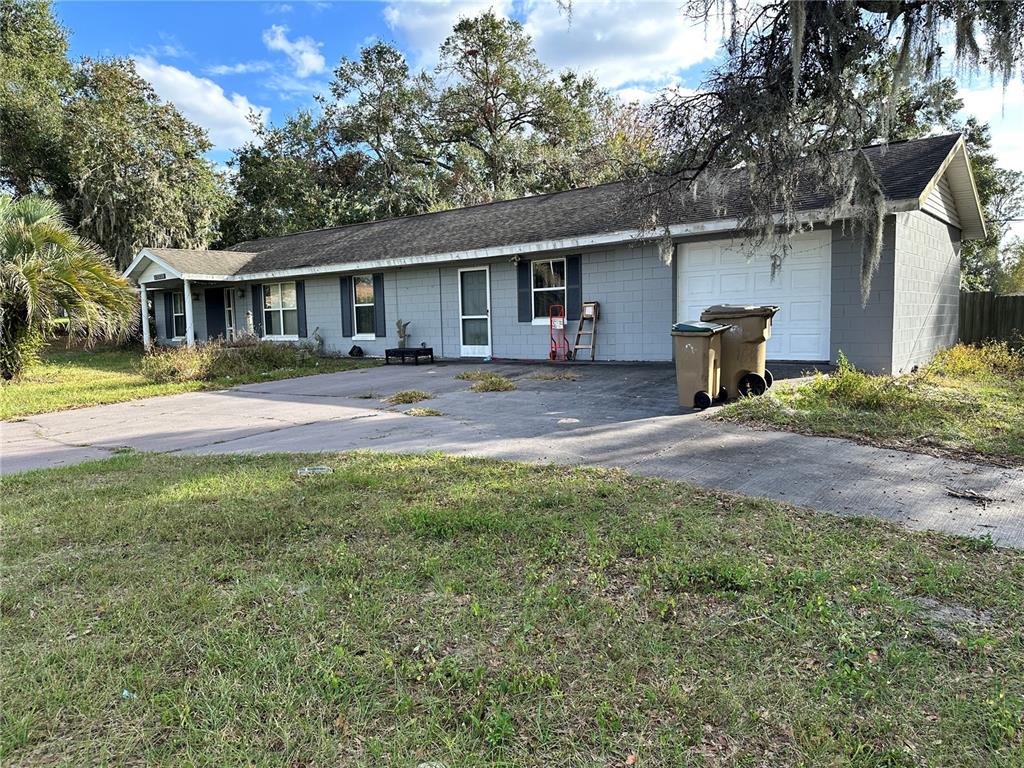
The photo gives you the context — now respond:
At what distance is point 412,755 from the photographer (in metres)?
1.94

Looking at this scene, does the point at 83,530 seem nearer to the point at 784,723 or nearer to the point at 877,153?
the point at 784,723

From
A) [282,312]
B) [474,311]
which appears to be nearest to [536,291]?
[474,311]

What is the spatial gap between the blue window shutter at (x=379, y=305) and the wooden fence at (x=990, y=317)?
46.5 ft

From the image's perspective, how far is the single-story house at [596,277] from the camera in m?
9.39

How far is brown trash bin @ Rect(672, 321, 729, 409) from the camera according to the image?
7.30 metres

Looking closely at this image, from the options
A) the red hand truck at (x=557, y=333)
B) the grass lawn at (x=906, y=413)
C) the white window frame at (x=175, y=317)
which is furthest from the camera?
the white window frame at (x=175, y=317)

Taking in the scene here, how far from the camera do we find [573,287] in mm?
12625

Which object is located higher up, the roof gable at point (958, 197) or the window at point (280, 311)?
the roof gable at point (958, 197)

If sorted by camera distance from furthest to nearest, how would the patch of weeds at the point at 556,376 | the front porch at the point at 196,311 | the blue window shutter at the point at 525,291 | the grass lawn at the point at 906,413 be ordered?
the front porch at the point at 196,311 → the blue window shutter at the point at 525,291 → the patch of weeds at the point at 556,376 → the grass lawn at the point at 906,413

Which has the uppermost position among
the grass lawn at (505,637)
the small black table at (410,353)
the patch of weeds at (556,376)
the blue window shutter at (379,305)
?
the blue window shutter at (379,305)

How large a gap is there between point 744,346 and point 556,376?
3.74 m

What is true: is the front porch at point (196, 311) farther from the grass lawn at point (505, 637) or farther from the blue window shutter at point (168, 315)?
the grass lawn at point (505, 637)

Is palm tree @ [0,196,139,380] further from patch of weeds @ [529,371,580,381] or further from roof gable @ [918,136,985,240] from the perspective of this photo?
roof gable @ [918,136,985,240]

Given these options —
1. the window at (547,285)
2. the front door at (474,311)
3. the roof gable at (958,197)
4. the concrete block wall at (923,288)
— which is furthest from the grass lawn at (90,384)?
the roof gable at (958,197)
